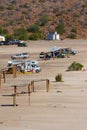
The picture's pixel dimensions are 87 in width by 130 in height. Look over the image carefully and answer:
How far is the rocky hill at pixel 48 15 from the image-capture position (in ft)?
365

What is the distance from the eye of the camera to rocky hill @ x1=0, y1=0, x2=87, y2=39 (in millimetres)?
111250

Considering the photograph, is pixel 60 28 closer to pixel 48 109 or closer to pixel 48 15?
pixel 48 15

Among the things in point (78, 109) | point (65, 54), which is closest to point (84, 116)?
point (78, 109)

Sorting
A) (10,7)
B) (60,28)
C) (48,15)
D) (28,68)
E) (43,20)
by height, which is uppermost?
(10,7)

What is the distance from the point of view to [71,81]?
30.7m

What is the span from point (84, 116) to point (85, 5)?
10593cm

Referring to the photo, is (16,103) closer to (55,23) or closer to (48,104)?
(48,104)

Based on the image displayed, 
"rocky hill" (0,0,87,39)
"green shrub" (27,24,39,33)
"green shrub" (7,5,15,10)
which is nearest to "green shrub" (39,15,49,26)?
"rocky hill" (0,0,87,39)

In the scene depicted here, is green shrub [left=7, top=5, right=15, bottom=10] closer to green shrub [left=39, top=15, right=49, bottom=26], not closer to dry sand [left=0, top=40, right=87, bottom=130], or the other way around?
green shrub [left=39, top=15, right=49, bottom=26]

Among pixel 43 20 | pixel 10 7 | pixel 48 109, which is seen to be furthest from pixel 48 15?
pixel 48 109

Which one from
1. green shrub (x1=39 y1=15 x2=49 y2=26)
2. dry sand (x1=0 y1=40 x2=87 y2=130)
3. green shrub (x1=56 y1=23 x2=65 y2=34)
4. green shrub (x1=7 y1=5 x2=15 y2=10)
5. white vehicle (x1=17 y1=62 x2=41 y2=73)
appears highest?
green shrub (x1=7 y1=5 x2=15 y2=10)

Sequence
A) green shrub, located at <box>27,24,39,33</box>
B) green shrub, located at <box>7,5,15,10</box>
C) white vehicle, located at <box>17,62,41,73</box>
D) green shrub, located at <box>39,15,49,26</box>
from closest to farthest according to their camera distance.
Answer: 1. white vehicle, located at <box>17,62,41,73</box>
2. green shrub, located at <box>27,24,39,33</box>
3. green shrub, located at <box>39,15,49,26</box>
4. green shrub, located at <box>7,5,15,10</box>

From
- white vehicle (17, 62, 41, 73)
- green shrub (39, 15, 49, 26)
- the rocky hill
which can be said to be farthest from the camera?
green shrub (39, 15, 49, 26)

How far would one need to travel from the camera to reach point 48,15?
119938mm
